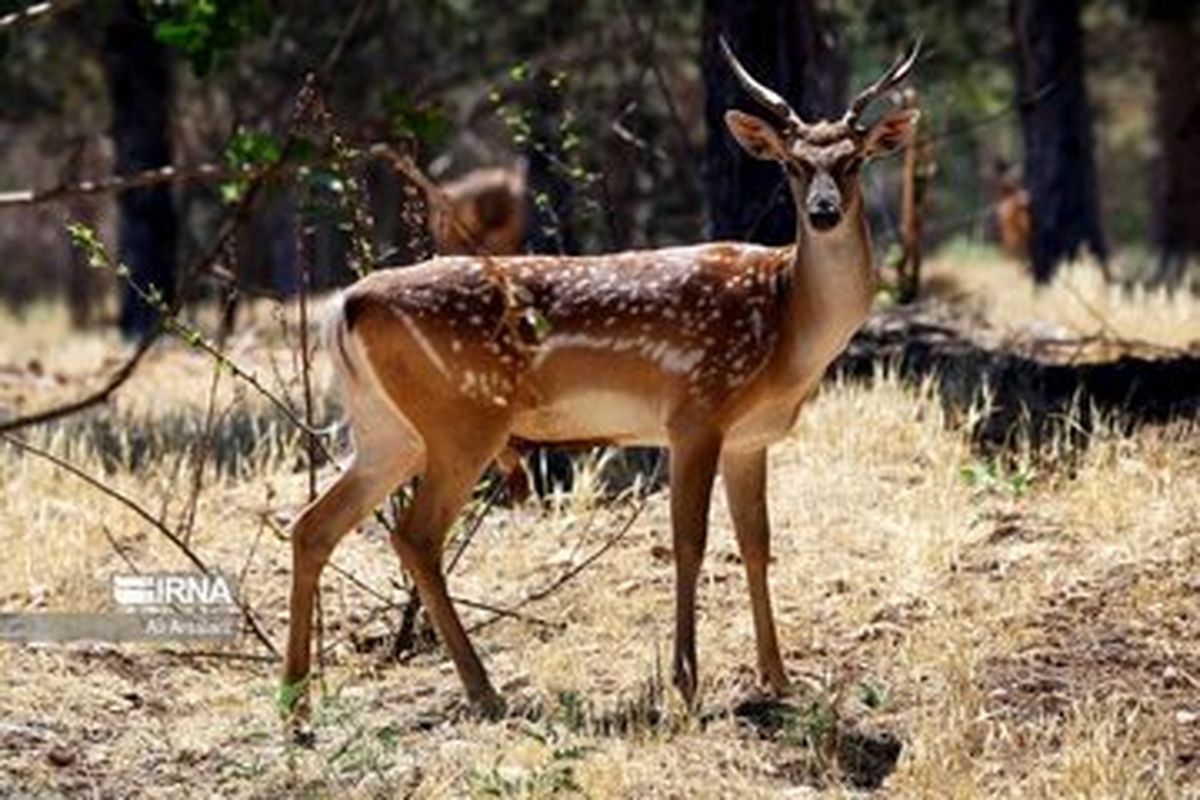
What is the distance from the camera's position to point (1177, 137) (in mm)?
23422

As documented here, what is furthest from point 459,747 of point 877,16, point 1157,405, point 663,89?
point 877,16

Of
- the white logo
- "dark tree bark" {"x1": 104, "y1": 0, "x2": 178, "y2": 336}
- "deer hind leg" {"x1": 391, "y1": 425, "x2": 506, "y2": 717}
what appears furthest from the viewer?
"dark tree bark" {"x1": 104, "y1": 0, "x2": 178, "y2": 336}

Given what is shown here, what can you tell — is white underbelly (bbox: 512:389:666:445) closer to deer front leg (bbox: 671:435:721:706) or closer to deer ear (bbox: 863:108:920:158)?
deer front leg (bbox: 671:435:721:706)

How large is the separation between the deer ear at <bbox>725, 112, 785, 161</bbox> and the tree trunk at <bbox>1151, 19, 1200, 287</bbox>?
51.1ft

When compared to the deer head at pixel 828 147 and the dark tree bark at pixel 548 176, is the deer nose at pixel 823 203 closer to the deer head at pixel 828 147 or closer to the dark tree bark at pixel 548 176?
the deer head at pixel 828 147

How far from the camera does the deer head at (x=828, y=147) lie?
26.2 ft

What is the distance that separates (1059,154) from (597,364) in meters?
Answer: 13.4

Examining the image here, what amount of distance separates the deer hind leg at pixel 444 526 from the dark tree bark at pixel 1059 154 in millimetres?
12753

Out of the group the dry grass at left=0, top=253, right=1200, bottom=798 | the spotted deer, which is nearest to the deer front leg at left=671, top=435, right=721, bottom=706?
the spotted deer

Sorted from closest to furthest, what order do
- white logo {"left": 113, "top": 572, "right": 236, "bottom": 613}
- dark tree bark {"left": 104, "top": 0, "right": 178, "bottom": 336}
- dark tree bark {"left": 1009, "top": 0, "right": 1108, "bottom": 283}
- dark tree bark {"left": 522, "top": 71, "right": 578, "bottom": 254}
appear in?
white logo {"left": 113, "top": 572, "right": 236, "bottom": 613}, dark tree bark {"left": 522, "top": 71, "right": 578, "bottom": 254}, dark tree bark {"left": 1009, "top": 0, "right": 1108, "bottom": 283}, dark tree bark {"left": 104, "top": 0, "right": 178, "bottom": 336}

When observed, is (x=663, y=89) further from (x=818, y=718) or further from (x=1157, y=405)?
(x=818, y=718)

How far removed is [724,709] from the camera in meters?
7.98

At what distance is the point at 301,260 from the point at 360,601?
154 centimetres

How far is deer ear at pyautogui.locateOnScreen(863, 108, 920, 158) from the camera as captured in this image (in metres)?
8.22
